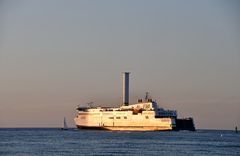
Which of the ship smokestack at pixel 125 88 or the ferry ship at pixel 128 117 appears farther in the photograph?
the ship smokestack at pixel 125 88

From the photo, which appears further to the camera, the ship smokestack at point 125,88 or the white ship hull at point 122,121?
the ship smokestack at point 125,88

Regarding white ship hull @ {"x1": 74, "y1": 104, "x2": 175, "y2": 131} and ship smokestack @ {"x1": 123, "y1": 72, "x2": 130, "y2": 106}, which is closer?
white ship hull @ {"x1": 74, "y1": 104, "x2": 175, "y2": 131}

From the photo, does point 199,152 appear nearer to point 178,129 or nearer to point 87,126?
point 178,129

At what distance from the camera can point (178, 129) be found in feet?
366

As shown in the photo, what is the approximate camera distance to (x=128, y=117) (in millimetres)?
114312

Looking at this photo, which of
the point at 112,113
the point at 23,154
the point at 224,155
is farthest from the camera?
the point at 112,113

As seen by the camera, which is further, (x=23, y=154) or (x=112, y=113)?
(x=112, y=113)

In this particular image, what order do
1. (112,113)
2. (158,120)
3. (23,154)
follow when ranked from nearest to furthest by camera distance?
1. (23,154)
2. (158,120)
3. (112,113)

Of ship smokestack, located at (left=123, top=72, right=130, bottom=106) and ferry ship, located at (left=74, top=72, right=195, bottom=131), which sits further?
ship smokestack, located at (left=123, top=72, right=130, bottom=106)

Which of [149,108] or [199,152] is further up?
[149,108]

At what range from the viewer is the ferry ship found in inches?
4296

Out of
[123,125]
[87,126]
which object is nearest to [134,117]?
[123,125]

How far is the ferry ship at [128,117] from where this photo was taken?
109 meters

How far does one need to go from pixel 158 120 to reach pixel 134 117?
5148mm
